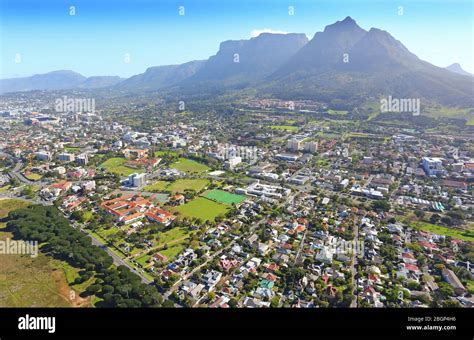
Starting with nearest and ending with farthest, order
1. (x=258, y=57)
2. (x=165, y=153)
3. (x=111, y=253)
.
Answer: (x=111, y=253) < (x=165, y=153) < (x=258, y=57)

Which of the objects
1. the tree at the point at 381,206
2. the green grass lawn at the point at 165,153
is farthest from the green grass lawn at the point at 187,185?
the tree at the point at 381,206

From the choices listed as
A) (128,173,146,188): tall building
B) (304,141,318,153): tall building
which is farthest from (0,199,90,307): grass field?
(304,141,318,153): tall building

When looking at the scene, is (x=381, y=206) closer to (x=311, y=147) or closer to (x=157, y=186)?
(x=311, y=147)

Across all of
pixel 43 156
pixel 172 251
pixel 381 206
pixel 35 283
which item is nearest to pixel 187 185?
pixel 172 251

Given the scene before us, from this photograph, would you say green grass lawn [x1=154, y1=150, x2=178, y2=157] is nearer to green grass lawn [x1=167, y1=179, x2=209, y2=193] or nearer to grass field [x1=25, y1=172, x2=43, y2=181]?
green grass lawn [x1=167, y1=179, x2=209, y2=193]

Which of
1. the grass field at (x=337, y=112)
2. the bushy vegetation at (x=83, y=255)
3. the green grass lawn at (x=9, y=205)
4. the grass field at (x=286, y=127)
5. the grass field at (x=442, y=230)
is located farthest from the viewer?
the grass field at (x=337, y=112)

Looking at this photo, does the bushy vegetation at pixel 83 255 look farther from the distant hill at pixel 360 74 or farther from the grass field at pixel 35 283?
the distant hill at pixel 360 74
